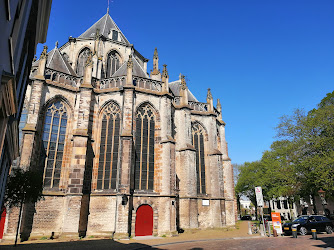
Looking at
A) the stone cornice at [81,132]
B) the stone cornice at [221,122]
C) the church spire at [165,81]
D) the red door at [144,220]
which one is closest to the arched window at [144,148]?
the red door at [144,220]

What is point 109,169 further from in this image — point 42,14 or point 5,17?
point 5,17

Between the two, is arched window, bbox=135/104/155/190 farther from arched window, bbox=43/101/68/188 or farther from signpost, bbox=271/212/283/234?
signpost, bbox=271/212/283/234

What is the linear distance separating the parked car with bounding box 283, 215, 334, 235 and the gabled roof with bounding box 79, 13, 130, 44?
27.4m

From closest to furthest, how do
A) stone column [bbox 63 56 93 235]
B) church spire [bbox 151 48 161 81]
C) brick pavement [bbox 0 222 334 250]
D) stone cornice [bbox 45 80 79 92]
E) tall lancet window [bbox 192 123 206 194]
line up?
brick pavement [bbox 0 222 334 250], stone column [bbox 63 56 93 235], stone cornice [bbox 45 80 79 92], tall lancet window [bbox 192 123 206 194], church spire [bbox 151 48 161 81]

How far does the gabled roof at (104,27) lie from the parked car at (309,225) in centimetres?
2739

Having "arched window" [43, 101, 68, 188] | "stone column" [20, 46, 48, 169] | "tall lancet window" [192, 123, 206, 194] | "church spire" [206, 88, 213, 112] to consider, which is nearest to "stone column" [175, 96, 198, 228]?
"tall lancet window" [192, 123, 206, 194]

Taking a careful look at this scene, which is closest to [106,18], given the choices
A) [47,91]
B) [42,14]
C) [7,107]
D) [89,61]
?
[89,61]

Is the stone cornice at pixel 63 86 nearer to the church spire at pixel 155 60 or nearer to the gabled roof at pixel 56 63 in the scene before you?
the gabled roof at pixel 56 63

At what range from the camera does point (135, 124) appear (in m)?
20.3

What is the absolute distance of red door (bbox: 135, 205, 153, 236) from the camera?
1817cm

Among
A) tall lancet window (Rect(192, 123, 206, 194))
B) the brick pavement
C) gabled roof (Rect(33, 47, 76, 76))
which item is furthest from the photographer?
tall lancet window (Rect(192, 123, 206, 194))

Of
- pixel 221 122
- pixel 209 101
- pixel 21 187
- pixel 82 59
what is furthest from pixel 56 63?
pixel 221 122

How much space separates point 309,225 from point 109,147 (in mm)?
17015

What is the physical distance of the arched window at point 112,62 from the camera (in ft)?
90.3
